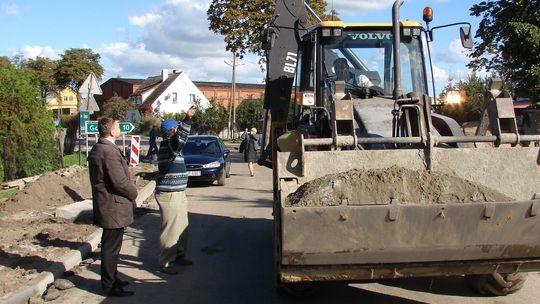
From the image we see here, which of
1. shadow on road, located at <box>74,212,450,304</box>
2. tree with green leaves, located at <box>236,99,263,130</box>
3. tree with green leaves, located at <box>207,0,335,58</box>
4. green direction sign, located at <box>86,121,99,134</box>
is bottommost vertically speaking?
shadow on road, located at <box>74,212,450,304</box>

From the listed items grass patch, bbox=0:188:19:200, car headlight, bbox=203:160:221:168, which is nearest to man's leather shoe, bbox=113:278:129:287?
grass patch, bbox=0:188:19:200

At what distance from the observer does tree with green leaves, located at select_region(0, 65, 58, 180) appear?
16.0 metres

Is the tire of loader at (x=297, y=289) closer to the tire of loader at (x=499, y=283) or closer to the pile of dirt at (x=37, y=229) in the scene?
the tire of loader at (x=499, y=283)

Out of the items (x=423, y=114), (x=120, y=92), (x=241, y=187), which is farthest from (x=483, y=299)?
(x=120, y=92)

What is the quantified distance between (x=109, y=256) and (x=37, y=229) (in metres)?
3.45

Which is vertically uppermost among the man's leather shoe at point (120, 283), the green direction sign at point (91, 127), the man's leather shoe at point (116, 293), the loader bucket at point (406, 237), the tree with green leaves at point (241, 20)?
the tree with green leaves at point (241, 20)

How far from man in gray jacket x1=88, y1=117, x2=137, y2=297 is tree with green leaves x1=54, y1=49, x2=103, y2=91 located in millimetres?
66922

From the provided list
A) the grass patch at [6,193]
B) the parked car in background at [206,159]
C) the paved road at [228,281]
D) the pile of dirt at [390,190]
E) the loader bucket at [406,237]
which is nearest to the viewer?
the loader bucket at [406,237]

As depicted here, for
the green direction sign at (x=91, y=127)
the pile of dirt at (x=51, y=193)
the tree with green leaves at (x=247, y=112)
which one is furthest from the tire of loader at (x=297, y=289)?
the tree with green leaves at (x=247, y=112)

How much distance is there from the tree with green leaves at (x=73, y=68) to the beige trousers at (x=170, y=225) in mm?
66157

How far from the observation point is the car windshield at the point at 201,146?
18.6m

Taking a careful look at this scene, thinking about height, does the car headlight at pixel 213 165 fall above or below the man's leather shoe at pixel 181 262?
above

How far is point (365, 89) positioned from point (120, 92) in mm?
95190

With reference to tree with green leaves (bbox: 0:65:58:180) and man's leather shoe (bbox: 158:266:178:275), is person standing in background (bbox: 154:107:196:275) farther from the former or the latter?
tree with green leaves (bbox: 0:65:58:180)
